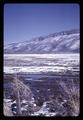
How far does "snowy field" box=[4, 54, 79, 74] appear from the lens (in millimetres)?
1828

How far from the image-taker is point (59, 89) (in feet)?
6.00

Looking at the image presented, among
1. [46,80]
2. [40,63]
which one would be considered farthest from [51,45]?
[46,80]

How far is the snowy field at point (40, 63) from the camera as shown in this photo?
6.00 ft

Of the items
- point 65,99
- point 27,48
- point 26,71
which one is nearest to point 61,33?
point 27,48

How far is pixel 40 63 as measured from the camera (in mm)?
1848

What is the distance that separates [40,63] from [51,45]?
174mm

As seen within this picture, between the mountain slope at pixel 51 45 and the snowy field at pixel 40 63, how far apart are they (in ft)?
0.14

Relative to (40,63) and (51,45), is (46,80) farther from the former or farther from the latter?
(51,45)

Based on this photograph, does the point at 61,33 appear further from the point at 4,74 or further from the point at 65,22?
the point at 4,74

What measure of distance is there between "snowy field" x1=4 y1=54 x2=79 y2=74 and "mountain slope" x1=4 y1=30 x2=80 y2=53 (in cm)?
4

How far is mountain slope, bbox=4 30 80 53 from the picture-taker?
6.03ft

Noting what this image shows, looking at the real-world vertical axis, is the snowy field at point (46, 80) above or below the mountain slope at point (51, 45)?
below

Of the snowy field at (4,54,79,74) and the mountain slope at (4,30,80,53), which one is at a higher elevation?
the mountain slope at (4,30,80,53)

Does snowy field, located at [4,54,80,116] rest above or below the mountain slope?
below
